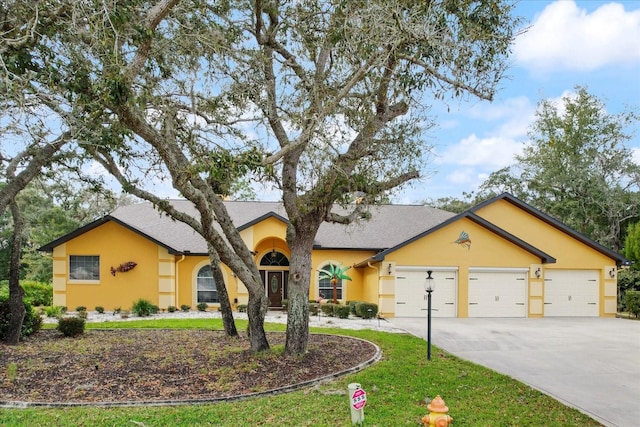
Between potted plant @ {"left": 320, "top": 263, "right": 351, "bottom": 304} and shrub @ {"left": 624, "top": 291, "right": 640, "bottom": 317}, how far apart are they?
11756mm

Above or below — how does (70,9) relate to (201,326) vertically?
above

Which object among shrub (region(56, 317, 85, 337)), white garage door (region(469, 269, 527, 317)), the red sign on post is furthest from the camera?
white garage door (region(469, 269, 527, 317))

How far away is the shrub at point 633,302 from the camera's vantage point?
731 inches

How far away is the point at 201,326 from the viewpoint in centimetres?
1438

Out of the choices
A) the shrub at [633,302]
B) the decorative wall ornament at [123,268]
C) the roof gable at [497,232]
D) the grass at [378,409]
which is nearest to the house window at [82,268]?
the decorative wall ornament at [123,268]

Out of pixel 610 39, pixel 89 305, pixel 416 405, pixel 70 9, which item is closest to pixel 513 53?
pixel 610 39

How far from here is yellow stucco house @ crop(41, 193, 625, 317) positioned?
17.9 m

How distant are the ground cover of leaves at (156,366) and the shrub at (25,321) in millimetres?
347

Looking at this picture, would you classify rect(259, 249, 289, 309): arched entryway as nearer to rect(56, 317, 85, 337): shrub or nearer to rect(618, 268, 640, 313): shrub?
rect(56, 317, 85, 337): shrub

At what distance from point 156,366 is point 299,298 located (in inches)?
120

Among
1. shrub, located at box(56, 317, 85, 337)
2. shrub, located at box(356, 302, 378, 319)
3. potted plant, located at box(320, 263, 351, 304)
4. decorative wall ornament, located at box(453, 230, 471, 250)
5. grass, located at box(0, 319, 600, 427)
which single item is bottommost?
shrub, located at box(356, 302, 378, 319)

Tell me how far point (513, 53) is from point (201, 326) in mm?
11560

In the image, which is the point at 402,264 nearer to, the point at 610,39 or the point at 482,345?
the point at 482,345

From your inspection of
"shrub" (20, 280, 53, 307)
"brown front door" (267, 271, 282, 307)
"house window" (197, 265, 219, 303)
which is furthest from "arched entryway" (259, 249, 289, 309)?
"shrub" (20, 280, 53, 307)
